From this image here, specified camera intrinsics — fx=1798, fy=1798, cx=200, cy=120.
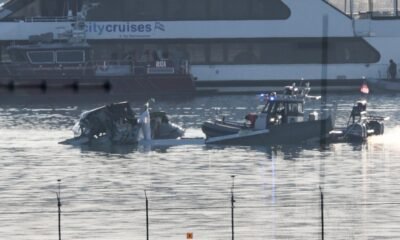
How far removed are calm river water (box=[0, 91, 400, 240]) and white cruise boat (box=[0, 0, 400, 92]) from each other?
16.3 metres

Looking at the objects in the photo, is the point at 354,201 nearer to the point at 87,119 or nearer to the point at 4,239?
the point at 4,239

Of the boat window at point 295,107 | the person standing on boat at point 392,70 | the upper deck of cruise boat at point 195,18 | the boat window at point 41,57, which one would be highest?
the upper deck of cruise boat at point 195,18

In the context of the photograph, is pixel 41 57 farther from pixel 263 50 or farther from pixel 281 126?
pixel 281 126

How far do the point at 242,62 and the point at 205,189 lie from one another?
39011 millimetres

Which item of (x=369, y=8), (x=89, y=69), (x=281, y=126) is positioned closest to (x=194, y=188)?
(x=281, y=126)

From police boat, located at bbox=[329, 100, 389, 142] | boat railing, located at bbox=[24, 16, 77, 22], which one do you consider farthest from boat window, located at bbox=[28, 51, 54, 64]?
police boat, located at bbox=[329, 100, 389, 142]

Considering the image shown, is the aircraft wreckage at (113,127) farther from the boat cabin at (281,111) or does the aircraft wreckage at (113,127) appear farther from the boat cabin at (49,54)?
the boat cabin at (49,54)

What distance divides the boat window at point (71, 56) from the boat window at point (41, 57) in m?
0.36

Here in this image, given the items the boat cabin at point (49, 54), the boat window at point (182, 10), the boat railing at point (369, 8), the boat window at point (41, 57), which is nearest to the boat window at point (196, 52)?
the boat window at point (182, 10)

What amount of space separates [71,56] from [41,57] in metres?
1.40

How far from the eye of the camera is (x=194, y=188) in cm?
4512

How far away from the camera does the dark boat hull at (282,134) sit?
187 feet

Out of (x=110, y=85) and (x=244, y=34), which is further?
(x=244, y=34)

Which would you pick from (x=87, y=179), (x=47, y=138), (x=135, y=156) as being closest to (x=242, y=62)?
(x=47, y=138)
